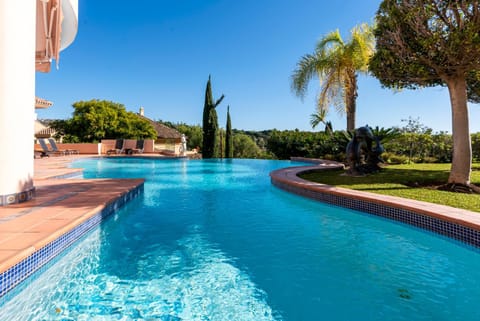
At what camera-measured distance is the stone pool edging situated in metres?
3.63

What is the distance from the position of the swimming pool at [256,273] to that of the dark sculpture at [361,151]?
3621mm

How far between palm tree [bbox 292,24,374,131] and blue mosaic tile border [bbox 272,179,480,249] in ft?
27.6

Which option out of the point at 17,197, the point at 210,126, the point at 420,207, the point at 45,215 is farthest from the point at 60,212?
the point at 210,126

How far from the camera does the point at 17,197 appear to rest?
437 cm

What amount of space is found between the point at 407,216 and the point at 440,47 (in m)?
4.09

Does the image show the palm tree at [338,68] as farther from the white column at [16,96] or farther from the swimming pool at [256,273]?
the white column at [16,96]

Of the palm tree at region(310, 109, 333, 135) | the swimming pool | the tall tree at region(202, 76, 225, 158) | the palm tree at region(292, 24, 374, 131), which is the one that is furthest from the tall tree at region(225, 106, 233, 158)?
the swimming pool

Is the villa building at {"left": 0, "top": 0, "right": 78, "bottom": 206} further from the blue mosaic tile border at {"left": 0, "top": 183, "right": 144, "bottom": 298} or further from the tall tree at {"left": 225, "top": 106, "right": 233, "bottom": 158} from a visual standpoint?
the tall tree at {"left": 225, "top": 106, "right": 233, "bottom": 158}

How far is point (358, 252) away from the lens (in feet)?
11.7

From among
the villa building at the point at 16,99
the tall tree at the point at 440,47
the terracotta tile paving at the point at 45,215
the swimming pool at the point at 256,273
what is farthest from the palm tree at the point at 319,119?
the villa building at the point at 16,99

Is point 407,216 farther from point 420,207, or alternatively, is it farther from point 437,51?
point 437,51

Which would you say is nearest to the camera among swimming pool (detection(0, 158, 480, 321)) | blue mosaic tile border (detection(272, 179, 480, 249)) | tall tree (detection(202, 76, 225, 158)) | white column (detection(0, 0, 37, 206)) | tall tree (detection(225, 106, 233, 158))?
swimming pool (detection(0, 158, 480, 321))

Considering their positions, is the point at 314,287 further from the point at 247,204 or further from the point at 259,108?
the point at 259,108

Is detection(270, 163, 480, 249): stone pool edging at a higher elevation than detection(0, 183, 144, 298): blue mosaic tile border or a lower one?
higher
